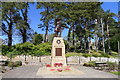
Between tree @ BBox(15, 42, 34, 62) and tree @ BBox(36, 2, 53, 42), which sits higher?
tree @ BBox(36, 2, 53, 42)

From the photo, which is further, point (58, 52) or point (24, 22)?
point (24, 22)

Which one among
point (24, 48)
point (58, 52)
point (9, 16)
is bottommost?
point (58, 52)

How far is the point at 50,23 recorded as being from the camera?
3098 centimetres

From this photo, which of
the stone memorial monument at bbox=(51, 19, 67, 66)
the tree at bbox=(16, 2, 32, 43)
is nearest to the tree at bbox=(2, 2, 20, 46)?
the tree at bbox=(16, 2, 32, 43)

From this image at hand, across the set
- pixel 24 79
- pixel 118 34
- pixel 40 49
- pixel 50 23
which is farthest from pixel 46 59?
pixel 118 34

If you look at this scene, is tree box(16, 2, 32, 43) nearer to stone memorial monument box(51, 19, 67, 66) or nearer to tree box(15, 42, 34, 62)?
tree box(15, 42, 34, 62)

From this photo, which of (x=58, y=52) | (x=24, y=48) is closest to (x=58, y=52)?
(x=58, y=52)

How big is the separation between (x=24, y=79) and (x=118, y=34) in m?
30.8

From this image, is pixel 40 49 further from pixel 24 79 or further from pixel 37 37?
pixel 24 79

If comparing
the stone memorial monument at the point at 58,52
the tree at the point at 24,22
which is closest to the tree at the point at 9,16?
the tree at the point at 24,22

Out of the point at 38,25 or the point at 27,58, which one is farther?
the point at 38,25

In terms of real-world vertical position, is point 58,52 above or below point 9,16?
below

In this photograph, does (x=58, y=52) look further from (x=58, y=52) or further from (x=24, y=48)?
(x=24, y=48)

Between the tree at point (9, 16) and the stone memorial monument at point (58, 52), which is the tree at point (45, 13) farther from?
the stone memorial monument at point (58, 52)
